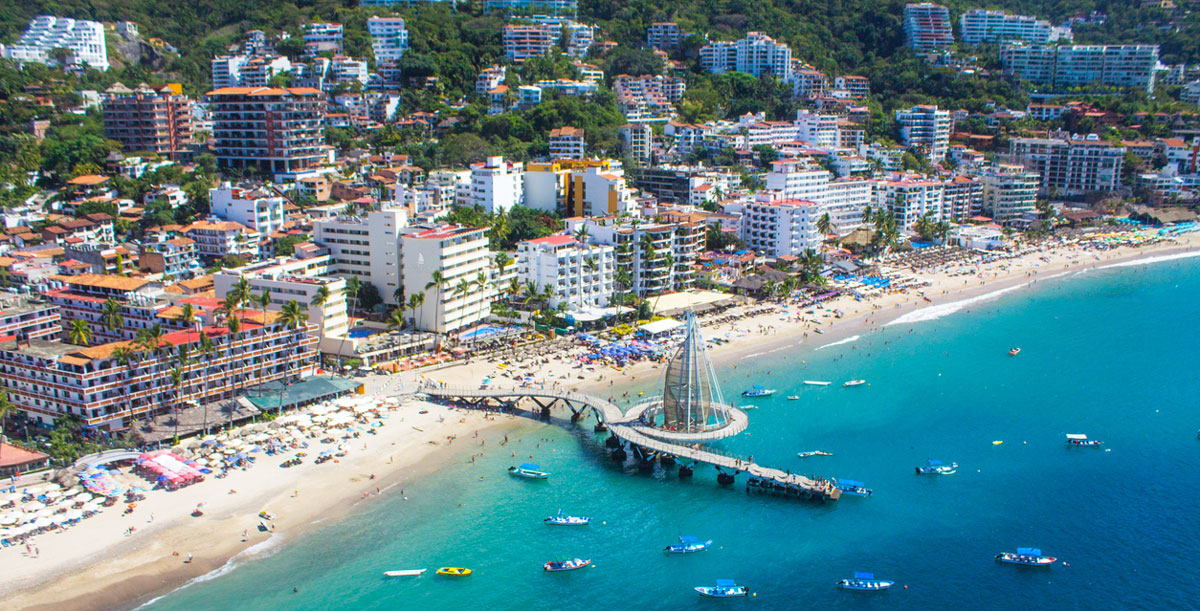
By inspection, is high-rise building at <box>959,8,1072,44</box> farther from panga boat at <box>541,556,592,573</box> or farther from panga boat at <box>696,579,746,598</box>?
panga boat at <box>541,556,592,573</box>

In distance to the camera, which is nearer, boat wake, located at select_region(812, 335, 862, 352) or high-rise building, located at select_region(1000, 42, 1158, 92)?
boat wake, located at select_region(812, 335, 862, 352)

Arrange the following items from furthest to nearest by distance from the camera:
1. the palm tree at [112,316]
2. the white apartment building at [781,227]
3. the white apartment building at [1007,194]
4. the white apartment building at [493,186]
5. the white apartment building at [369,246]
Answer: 1. the white apartment building at [1007,194]
2. the white apartment building at [493,186]
3. the white apartment building at [781,227]
4. the white apartment building at [369,246]
5. the palm tree at [112,316]

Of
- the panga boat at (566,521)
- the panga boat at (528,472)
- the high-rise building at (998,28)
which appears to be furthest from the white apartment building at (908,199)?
the high-rise building at (998,28)

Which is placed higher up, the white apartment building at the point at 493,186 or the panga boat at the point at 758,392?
the white apartment building at the point at 493,186

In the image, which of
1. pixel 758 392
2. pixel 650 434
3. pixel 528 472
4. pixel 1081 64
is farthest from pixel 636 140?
pixel 1081 64

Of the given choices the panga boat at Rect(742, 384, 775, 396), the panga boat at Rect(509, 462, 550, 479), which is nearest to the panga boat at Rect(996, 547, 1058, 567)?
the panga boat at Rect(509, 462, 550, 479)

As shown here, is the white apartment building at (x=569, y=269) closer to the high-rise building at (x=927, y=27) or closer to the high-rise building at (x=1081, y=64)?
the high-rise building at (x=927, y=27)
